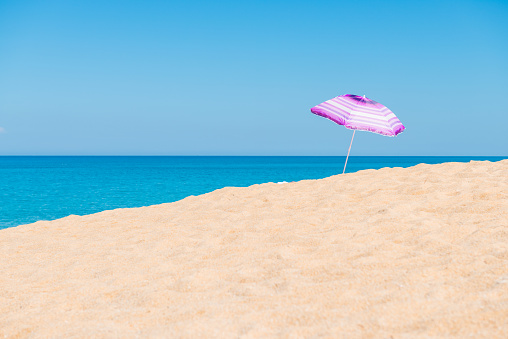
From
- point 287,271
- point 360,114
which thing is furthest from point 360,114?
point 287,271

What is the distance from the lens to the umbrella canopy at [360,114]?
27.5 feet

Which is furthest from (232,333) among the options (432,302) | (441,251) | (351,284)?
(441,251)

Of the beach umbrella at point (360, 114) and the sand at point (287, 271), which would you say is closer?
the sand at point (287, 271)

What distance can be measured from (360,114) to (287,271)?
5.98 metres

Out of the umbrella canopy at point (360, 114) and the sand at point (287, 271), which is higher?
the umbrella canopy at point (360, 114)

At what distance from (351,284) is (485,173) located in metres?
4.92

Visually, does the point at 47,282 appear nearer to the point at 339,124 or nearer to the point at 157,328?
the point at 157,328

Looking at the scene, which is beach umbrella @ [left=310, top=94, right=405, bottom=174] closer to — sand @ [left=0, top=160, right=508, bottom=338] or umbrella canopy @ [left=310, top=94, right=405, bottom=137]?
umbrella canopy @ [left=310, top=94, right=405, bottom=137]

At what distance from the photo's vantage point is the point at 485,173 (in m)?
6.59

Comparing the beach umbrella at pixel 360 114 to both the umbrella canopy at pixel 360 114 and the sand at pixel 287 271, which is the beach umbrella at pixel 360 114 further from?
the sand at pixel 287 271

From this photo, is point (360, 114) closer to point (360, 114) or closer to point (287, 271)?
point (360, 114)

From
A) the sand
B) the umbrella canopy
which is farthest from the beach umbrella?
the sand

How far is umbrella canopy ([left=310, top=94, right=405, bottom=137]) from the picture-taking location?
839 cm

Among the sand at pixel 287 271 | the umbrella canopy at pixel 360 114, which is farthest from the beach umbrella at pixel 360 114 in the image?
the sand at pixel 287 271
